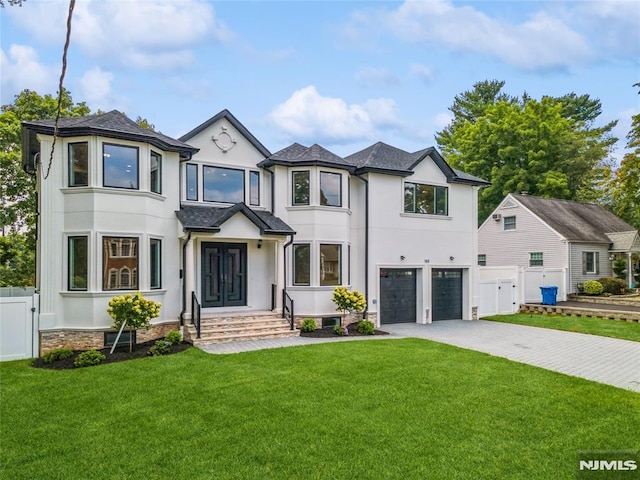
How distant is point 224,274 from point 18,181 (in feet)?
40.0

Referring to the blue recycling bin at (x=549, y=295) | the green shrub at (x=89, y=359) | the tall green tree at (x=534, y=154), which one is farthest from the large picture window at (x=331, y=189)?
the tall green tree at (x=534, y=154)

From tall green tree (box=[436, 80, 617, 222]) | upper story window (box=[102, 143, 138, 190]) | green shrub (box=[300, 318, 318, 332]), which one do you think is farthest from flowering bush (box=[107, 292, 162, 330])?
tall green tree (box=[436, 80, 617, 222])

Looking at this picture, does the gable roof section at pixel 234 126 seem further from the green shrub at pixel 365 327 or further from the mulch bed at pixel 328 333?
the green shrub at pixel 365 327

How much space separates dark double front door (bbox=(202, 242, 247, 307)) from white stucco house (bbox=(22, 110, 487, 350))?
0.11ft

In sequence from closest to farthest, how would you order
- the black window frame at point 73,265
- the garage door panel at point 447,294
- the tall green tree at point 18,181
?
the black window frame at point 73,265 → the garage door panel at point 447,294 → the tall green tree at point 18,181

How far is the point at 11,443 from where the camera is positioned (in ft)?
17.0

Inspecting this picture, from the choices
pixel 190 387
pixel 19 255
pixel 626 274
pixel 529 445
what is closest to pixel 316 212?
pixel 190 387

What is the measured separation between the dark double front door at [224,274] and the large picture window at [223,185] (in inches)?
60.8

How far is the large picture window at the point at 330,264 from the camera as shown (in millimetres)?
13992

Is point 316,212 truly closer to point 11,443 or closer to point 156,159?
point 156,159

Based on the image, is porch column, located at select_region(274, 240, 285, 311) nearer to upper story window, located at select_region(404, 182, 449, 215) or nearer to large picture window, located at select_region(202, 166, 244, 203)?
large picture window, located at select_region(202, 166, 244, 203)

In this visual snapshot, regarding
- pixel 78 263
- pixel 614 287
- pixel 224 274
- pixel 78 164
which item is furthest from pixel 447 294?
pixel 78 164

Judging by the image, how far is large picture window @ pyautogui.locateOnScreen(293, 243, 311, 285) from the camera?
547 inches

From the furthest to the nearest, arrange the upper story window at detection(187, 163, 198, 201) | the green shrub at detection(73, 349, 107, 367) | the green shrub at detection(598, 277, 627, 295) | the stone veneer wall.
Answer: the green shrub at detection(598, 277, 627, 295) → the upper story window at detection(187, 163, 198, 201) → the stone veneer wall → the green shrub at detection(73, 349, 107, 367)
